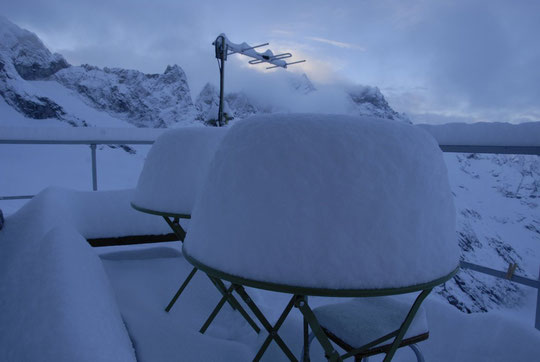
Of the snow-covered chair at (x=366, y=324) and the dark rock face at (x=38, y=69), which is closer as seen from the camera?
the snow-covered chair at (x=366, y=324)

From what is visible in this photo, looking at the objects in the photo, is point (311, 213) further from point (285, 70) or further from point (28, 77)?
point (28, 77)

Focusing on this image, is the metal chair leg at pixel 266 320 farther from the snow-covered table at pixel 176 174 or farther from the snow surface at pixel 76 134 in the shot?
the snow surface at pixel 76 134

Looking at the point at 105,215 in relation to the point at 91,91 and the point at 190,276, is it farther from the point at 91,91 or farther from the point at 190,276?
the point at 91,91

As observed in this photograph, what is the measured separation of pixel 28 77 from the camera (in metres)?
47.2

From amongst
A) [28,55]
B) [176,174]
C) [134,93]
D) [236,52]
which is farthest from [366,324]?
[28,55]

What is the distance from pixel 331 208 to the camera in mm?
614

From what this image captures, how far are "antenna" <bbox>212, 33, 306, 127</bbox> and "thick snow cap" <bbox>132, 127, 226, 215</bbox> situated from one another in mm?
2094

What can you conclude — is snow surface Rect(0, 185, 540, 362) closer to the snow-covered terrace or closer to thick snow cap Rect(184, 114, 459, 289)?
the snow-covered terrace

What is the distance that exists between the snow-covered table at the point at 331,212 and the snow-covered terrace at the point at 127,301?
14.0 inches

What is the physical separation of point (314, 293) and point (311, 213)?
0.45ft

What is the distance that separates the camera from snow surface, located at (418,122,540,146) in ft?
4.37

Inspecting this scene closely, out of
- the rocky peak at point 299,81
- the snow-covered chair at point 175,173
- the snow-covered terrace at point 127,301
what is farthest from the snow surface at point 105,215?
the rocky peak at point 299,81

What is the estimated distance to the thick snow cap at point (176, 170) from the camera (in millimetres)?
1463

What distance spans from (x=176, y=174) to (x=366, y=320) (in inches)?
37.4
